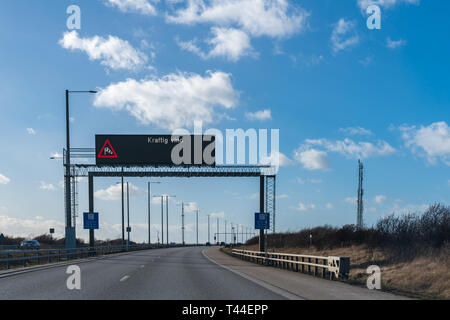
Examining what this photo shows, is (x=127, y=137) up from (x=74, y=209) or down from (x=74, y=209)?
up

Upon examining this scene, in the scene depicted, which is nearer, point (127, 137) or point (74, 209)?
point (74, 209)

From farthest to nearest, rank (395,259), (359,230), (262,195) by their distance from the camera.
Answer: (262,195)
(359,230)
(395,259)

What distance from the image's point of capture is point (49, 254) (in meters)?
31.9

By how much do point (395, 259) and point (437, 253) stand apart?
3.11m

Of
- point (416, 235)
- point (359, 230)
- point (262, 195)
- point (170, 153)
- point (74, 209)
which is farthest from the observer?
point (170, 153)

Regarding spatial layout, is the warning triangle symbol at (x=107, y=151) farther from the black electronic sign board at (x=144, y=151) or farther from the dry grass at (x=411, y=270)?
the dry grass at (x=411, y=270)

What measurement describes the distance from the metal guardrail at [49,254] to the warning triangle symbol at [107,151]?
8.04 meters

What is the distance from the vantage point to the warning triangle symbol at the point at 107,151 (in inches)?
1834

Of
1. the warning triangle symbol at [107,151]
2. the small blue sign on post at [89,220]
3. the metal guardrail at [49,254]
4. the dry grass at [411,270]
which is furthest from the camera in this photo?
the small blue sign on post at [89,220]

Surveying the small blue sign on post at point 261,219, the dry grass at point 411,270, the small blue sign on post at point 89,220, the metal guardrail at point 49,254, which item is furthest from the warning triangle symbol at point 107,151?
the dry grass at point 411,270

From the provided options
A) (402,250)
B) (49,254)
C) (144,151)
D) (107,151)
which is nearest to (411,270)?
(402,250)

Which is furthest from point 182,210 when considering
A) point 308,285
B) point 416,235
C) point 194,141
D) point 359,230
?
point 308,285

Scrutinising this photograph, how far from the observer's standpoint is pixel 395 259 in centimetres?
2738
